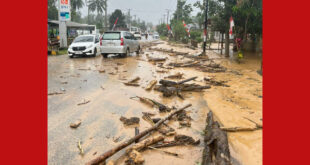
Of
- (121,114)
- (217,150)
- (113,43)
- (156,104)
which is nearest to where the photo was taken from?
(217,150)

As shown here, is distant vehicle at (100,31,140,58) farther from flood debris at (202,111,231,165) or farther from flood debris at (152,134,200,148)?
flood debris at (202,111,231,165)

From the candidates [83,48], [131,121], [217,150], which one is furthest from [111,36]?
[217,150]

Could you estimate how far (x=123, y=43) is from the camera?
55.1ft

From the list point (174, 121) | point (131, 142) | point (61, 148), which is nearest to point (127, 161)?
point (131, 142)

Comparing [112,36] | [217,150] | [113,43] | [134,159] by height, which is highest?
[112,36]

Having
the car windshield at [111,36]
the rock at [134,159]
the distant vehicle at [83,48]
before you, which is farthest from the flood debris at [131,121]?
the distant vehicle at [83,48]

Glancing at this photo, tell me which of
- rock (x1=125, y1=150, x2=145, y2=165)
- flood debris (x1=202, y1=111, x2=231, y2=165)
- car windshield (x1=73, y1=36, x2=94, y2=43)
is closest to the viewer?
flood debris (x1=202, y1=111, x2=231, y2=165)

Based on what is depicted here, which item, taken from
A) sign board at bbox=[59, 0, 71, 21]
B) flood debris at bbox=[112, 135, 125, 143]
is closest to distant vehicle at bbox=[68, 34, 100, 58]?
sign board at bbox=[59, 0, 71, 21]

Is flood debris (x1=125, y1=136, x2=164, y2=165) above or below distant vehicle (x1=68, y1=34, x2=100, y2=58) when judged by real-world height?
below

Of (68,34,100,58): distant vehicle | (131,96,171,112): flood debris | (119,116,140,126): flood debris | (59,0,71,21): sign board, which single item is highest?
(59,0,71,21): sign board

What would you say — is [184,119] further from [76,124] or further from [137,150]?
[76,124]

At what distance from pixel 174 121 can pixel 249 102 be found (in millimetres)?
2852

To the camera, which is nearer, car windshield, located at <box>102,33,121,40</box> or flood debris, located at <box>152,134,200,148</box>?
flood debris, located at <box>152,134,200,148</box>

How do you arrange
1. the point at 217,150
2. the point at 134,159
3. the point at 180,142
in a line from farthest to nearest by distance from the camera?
the point at 180,142, the point at 134,159, the point at 217,150
